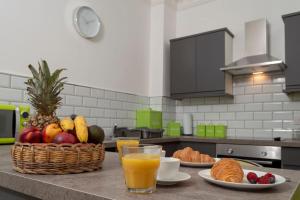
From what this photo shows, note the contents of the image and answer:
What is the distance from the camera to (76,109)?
2709 millimetres

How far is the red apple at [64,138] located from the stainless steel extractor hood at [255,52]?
242 centimetres

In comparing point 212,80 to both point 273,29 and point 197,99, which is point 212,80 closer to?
point 197,99

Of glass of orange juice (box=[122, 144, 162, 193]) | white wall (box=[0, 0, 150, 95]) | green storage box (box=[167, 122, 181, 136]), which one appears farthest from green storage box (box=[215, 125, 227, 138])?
glass of orange juice (box=[122, 144, 162, 193])

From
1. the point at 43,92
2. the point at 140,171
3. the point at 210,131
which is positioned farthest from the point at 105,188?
the point at 210,131

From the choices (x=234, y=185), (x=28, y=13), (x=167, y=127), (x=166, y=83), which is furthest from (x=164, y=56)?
(x=234, y=185)

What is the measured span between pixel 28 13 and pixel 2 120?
39.6 inches

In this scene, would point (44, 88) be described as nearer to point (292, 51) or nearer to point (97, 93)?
point (97, 93)

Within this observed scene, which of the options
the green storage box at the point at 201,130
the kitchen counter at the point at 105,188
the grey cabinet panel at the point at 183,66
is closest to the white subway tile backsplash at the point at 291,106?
the green storage box at the point at 201,130

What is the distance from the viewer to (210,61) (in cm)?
330

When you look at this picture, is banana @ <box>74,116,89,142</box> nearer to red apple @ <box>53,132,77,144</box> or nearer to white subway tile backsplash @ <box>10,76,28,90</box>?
red apple @ <box>53,132,77,144</box>

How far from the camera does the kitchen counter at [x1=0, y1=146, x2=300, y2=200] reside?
64cm

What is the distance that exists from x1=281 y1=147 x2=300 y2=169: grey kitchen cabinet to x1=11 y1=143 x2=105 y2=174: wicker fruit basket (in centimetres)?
199

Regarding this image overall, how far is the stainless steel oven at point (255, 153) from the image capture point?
2.41 m

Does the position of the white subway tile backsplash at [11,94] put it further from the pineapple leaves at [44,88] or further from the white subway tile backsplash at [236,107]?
the white subway tile backsplash at [236,107]
